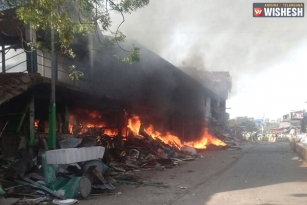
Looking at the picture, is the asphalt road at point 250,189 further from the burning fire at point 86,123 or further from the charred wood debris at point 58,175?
the burning fire at point 86,123

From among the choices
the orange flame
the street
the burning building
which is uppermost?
the burning building

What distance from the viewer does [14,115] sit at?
→ 33.3 ft

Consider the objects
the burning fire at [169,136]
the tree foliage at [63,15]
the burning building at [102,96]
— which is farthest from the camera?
the burning fire at [169,136]

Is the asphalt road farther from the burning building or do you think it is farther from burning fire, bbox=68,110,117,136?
burning fire, bbox=68,110,117,136

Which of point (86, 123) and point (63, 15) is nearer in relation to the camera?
point (63, 15)

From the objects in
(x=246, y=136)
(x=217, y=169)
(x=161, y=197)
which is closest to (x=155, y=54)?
(x=217, y=169)

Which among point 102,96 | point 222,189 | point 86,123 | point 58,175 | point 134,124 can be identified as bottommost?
point 222,189

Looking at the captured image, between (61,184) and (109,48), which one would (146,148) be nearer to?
(109,48)

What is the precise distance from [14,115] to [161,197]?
5.03m

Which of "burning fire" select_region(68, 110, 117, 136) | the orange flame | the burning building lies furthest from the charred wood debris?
the orange flame

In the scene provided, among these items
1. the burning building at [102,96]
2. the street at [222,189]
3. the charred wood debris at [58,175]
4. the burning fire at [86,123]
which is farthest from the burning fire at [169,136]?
the charred wood debris at [58,175]

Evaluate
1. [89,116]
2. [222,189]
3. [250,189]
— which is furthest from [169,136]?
[250,189]

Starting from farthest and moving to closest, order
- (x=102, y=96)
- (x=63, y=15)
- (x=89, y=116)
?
(x=89, y=116)
(x=102, y=96)
(x=63, y=15)

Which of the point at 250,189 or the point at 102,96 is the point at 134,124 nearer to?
the point at 102,96
